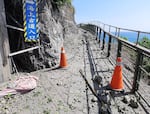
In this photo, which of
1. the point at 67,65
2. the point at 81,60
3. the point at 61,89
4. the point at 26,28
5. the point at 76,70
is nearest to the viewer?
the point at 61,89

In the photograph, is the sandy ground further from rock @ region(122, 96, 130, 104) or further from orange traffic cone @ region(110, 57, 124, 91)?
orange traffic cone @ region(110, 57, 124, 91)

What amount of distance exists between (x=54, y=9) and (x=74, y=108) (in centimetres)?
477

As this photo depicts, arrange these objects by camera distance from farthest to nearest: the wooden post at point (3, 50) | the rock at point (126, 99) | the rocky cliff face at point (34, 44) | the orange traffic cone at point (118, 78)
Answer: the rocky cliff face at point (34, 44) < the wooden post at point (3, 50) < the orange traffic cone at point (118, 78) < the rock at point (126, 99)

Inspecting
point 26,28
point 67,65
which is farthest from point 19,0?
point 67,65

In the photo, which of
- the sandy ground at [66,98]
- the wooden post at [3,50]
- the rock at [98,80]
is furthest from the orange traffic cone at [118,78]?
the wooden post at [3,50]

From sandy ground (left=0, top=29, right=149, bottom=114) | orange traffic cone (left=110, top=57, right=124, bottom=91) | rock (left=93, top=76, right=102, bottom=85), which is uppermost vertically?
orange traffic cone (left=110, top=57, right=124, bottom=91)

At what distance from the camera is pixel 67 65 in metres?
5.32

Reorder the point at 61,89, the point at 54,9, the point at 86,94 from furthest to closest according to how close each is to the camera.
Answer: the point at 54,9 < the point at 61,89 < the point at 86,94

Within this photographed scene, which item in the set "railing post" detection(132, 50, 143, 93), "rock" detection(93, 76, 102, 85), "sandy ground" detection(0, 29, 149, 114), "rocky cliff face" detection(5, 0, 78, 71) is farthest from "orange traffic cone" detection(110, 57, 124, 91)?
"rocky cliff face" detection(5, 0, 78, 71)

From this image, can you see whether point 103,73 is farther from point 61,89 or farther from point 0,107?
point 0,107

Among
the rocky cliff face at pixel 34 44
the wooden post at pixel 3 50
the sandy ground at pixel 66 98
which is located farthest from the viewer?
the rocky cliff face at pixel 34 44

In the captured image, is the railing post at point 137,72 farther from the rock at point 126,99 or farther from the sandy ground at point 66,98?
the rock at point 126,99

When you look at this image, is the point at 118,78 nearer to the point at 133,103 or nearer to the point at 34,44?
the point at 133,103

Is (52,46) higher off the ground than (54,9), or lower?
lower
